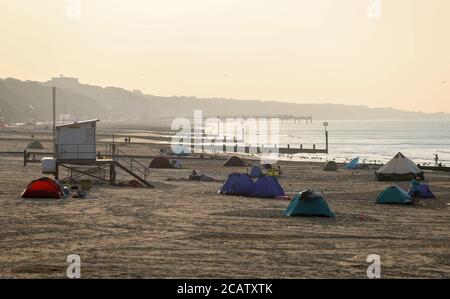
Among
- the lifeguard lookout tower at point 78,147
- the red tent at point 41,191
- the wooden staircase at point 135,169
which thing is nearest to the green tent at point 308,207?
the red tent at point 41,191

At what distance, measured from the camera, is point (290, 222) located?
25.5 m

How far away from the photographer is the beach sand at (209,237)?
17.1 m

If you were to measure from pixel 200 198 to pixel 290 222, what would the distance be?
27.3 ft

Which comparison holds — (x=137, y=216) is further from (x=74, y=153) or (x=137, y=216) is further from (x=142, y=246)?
(x=74, y=153)

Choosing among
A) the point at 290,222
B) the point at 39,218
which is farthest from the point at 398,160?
the point at 39,218

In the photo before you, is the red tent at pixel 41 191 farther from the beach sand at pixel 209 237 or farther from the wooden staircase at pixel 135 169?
the wooden staircase at pixel 135 169

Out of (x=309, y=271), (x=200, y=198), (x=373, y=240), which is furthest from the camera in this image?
(x=200, y=198)

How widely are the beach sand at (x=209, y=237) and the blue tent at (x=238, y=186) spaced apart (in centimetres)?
110

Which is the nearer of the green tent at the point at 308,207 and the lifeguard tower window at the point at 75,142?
the green tent at the point at 308,207

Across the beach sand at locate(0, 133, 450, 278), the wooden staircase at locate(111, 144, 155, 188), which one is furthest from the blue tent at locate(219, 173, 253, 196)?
the wooden staircase at locate(111, 144, 155, 188)

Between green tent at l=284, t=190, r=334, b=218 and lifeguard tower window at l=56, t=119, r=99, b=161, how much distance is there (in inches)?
595

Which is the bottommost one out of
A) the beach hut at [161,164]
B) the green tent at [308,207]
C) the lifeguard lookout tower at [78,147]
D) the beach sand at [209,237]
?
the beach sand at [209,237]
